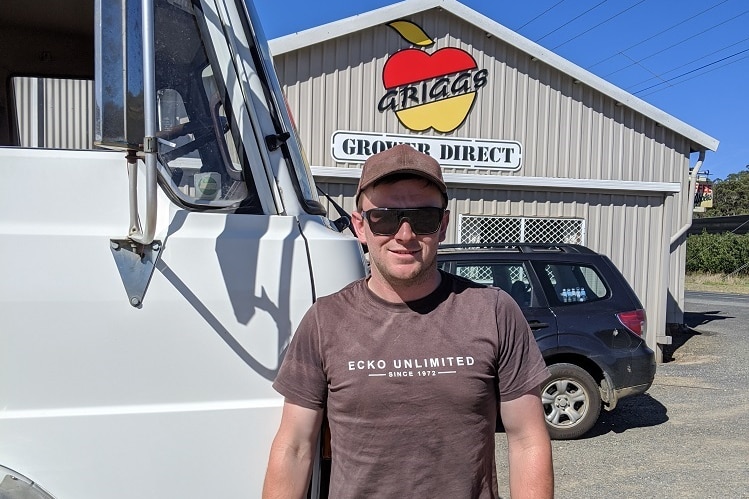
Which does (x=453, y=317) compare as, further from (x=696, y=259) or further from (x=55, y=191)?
(x=696, y=259)

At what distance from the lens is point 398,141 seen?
32.6 feet

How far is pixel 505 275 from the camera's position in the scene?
21.9ft

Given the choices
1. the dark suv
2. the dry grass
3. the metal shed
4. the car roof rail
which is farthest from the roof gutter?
the dry grass

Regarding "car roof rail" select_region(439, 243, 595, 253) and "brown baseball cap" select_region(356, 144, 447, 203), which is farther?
"car roof rail" select_region(439, 243, 595, 253)

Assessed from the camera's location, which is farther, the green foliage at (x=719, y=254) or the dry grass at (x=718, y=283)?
the green foliage at (x=719, y=254)

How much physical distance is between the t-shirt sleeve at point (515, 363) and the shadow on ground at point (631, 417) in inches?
207

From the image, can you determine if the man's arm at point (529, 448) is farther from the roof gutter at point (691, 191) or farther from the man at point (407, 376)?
the roof gutter at point (691, 191)

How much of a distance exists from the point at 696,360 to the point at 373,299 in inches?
426

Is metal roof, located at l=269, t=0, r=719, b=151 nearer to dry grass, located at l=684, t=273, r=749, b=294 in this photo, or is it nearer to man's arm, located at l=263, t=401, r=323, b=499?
man's arm, located at l=263, t=401, r=323, b=499

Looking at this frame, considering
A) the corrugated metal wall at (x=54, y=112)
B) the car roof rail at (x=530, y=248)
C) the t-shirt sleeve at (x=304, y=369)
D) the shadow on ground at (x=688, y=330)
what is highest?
the corrugated metal wall at (x=54, y=112)

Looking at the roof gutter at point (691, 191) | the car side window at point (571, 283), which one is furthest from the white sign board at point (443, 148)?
the car side window at point (571, 283)

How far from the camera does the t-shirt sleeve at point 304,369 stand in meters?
1.70

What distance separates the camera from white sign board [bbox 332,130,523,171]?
31.8 feet

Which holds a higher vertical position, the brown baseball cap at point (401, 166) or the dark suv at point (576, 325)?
the brown baseball cap at point (401, 166)
